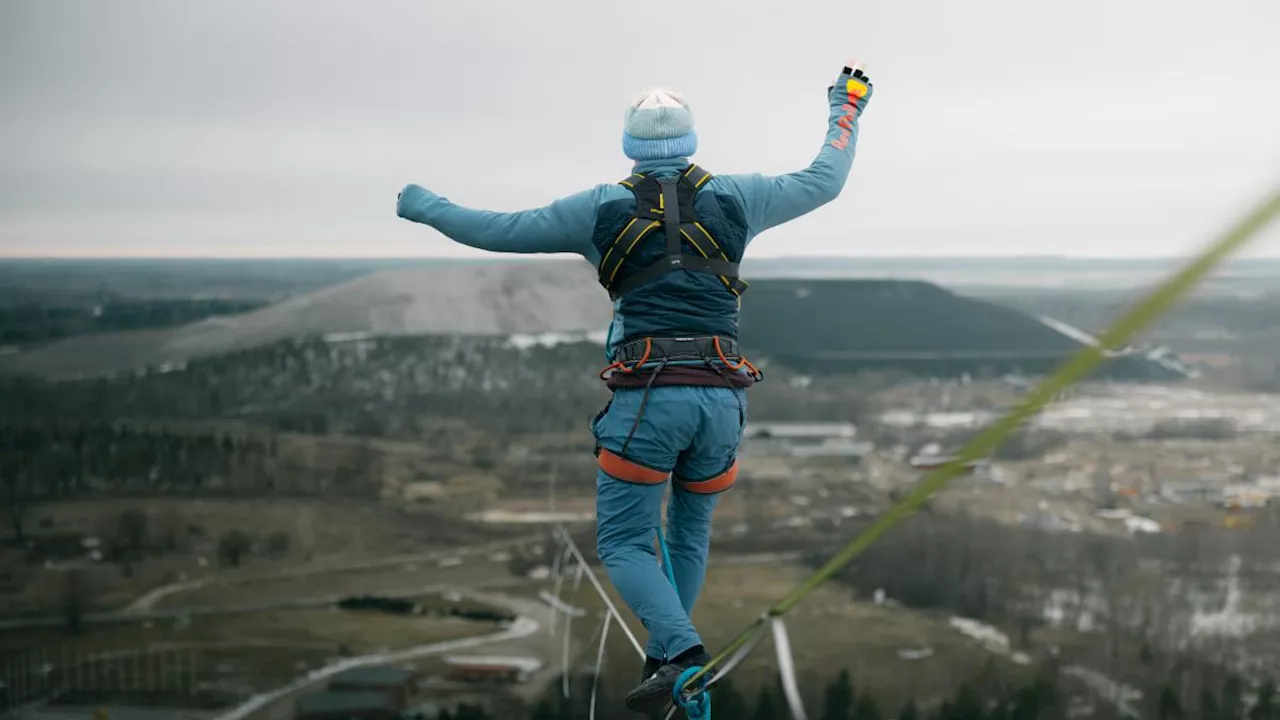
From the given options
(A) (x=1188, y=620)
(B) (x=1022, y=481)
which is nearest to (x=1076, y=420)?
(B) (x=1022, y=481)

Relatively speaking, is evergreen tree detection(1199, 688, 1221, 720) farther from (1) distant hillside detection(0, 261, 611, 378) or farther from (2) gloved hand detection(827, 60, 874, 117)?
(2) gloved hand detection(827, 60, 874, 117)

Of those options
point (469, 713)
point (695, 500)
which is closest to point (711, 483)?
point (695, 500)

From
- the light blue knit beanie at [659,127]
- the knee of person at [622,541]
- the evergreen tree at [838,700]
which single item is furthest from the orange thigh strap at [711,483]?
the evergreen tree at [838,700]

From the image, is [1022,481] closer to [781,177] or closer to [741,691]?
[741,691]

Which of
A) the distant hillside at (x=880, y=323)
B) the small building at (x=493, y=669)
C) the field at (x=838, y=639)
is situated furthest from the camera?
the distant hillside at (x=880, y=323)

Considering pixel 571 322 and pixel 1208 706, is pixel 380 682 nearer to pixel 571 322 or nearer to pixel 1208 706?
pixel 571 322

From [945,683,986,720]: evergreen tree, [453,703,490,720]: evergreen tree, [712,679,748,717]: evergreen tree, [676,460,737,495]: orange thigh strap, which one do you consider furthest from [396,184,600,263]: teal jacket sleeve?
[945,683,986,720]: evergreen tree

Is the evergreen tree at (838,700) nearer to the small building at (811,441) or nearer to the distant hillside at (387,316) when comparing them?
the small building at (811,441)
